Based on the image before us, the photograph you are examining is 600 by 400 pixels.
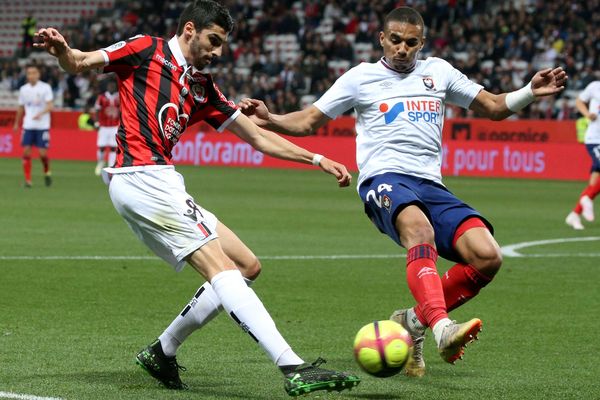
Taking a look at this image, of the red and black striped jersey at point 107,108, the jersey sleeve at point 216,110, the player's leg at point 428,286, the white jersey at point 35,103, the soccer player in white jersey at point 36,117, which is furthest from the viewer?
the red and black striped jersey at point 107,108

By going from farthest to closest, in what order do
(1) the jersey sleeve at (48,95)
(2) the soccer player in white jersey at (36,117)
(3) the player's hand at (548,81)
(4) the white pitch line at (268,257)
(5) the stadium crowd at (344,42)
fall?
(5) the stadium crowd at (344,42) < (1) the jersey sleeve at (48,95) < (2) the soccer player in white jersey at (36,117) < (4) the white pitch line at (268,257) < (3) the player's hand at (548,81)

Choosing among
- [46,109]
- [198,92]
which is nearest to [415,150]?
[198,92]

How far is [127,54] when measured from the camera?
661 cm

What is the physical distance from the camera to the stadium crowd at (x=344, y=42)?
1377 inches

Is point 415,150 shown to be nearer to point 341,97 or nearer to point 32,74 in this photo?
point 341,97

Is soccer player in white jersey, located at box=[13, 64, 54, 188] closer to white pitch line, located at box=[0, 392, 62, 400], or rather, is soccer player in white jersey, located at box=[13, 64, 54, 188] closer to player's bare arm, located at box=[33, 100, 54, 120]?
player's bare arm, located at box=[33, 100, 54, 120]

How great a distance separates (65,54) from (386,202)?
7.02 feet

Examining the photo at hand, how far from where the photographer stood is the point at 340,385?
19.2 feet

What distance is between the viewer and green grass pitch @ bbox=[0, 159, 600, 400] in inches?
265

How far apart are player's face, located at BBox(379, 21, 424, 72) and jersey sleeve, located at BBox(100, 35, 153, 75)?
1.70 meters

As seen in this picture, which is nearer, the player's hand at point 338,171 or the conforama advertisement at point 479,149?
the player's hand at point 338,171

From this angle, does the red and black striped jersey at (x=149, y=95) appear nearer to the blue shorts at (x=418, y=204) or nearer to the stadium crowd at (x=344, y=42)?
the blue shorts at (x=418, y=204)

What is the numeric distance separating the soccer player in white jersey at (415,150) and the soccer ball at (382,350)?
42 cm

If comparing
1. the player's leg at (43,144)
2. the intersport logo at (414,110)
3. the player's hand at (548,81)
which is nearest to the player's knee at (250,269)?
the intersport logo at (414,110)
